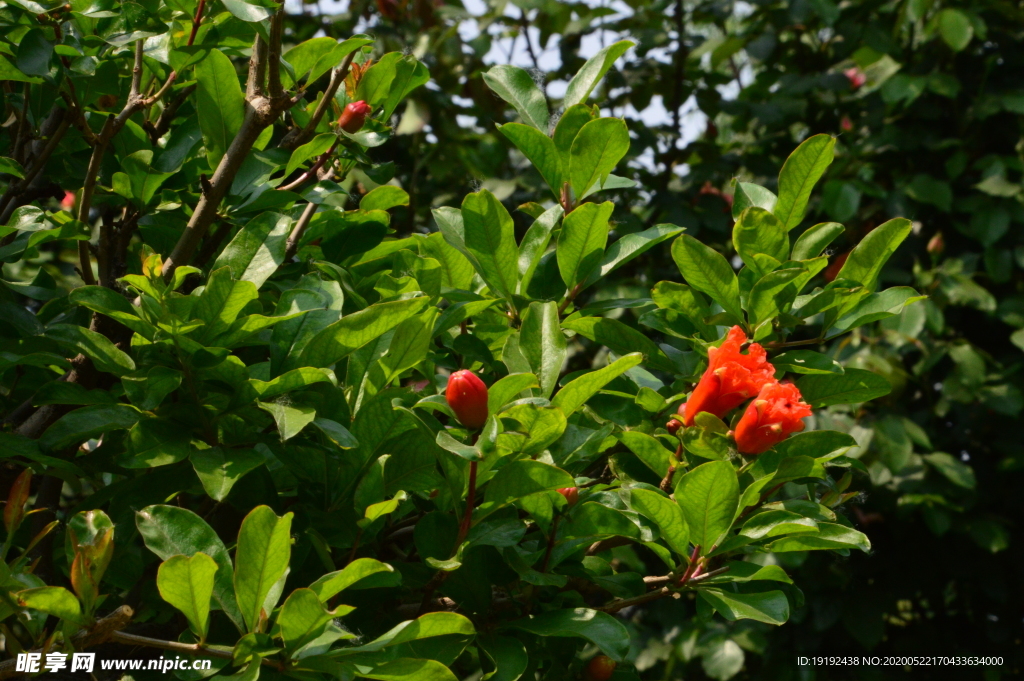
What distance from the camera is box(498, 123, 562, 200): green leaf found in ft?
2.90

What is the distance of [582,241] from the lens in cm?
87

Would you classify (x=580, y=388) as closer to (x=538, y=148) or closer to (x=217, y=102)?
(x=538, y=148)

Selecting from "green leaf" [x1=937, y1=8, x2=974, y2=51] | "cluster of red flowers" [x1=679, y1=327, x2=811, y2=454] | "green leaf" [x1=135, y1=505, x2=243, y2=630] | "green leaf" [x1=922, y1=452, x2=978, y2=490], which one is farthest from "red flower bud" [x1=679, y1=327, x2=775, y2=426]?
"green leaf" [x1=937, y1=8, x2=974, y2=51]

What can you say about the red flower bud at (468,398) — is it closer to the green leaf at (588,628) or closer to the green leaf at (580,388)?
the green leaf at (580,388)

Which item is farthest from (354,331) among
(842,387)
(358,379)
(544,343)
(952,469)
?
(952,469)

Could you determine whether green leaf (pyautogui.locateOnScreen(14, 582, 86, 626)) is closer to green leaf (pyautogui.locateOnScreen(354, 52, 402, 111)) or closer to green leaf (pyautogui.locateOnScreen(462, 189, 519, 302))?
green leaf (pyautogui.locateOnScreen(462, 189, 519, 302))

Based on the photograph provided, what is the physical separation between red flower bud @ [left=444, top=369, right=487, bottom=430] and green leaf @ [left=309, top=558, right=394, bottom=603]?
14 centimetres

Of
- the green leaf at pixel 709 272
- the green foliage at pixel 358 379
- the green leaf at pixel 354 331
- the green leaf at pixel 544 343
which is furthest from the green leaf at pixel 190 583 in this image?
the green leaf at pixel 709 272

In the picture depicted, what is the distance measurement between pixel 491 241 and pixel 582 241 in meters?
0.09

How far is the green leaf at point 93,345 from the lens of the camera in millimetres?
762

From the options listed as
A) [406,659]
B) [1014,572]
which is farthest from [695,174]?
[406,659]

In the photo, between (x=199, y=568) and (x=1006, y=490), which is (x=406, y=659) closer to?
(x=199, y=568)

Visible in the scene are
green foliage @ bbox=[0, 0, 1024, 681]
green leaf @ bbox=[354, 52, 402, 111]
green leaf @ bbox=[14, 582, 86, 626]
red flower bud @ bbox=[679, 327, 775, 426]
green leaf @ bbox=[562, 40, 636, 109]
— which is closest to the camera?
green leaf @ bbox=[14, 582, 86, 626]

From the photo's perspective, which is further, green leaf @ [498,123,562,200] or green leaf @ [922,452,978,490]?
green leaf @ [922,452,978,490]
